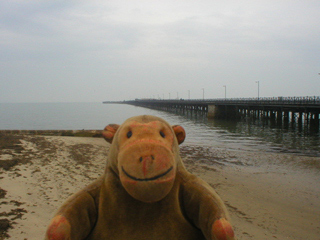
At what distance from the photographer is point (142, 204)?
180 centimetres

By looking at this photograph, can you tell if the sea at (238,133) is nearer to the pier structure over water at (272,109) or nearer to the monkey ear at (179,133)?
the pier structure over water at (272,109)

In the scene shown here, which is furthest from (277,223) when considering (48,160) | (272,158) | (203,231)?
(272,158)

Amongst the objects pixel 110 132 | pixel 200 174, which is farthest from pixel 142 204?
pixel 200 174

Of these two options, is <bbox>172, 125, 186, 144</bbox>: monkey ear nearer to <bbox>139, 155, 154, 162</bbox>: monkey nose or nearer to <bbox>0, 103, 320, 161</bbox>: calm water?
<bbox>139, 155, 154, 162</bbox>: monkey nose

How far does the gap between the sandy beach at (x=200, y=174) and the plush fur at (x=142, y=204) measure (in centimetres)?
204

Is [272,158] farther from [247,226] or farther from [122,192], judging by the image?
[122,192]

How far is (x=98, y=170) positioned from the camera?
25.4 feet

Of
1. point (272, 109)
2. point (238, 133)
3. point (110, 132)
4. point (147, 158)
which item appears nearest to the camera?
point (147, 158)

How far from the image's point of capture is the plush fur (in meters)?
1.56

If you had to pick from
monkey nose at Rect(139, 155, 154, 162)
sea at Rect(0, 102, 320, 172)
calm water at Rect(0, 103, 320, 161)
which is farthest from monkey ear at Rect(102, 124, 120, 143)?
calm water at Rect(0, 103, 320, 161)

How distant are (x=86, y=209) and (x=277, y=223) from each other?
446cm

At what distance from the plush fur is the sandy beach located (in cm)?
204

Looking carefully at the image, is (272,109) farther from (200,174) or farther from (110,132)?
(110,132)

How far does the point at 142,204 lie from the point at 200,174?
7129 millimetres
